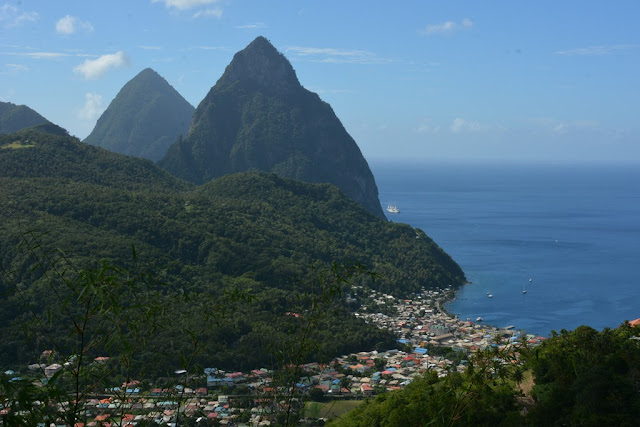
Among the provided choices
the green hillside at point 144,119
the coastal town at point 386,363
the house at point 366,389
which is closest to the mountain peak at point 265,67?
the green hillside at point 144,119

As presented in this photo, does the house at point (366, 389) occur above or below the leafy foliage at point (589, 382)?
below

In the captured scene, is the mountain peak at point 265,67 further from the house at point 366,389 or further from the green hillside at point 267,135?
the house at point 366,389

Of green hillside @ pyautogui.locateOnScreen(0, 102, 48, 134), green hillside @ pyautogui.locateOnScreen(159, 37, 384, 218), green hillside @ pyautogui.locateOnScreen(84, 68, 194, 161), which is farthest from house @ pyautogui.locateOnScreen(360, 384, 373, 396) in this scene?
green hillside @ pyautogui.locateOnScreen(84, 68, 194, 161)

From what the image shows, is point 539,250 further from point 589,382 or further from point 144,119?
point 144,119

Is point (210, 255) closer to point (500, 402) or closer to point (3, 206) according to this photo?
point (3, 206)

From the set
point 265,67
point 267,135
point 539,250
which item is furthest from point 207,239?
point 265,67
